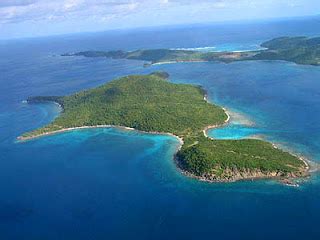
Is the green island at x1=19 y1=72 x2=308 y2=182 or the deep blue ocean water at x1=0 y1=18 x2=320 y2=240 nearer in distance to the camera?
the deep blue ocean water at x1=0 y1=18 x2=320 y2=240

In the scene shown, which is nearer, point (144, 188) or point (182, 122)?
point (144, 188)

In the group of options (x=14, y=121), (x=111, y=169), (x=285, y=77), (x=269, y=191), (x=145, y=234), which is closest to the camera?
(x=145, y=234)

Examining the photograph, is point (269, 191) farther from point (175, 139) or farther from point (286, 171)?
point (175, 139)

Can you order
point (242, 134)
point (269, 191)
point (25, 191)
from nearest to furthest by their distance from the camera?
point (269, 191), point (25, 191), point (242, 134)

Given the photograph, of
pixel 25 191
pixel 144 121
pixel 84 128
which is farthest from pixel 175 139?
pixel 25 191

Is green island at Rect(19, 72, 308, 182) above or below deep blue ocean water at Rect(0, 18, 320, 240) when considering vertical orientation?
above

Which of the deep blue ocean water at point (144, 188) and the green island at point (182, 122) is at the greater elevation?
the green island at point (182, 122)

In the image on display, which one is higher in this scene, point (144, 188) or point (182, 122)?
point (182, 122)

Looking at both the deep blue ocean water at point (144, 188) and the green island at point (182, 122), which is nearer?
the deep blue ocean water at point (144, 188)
